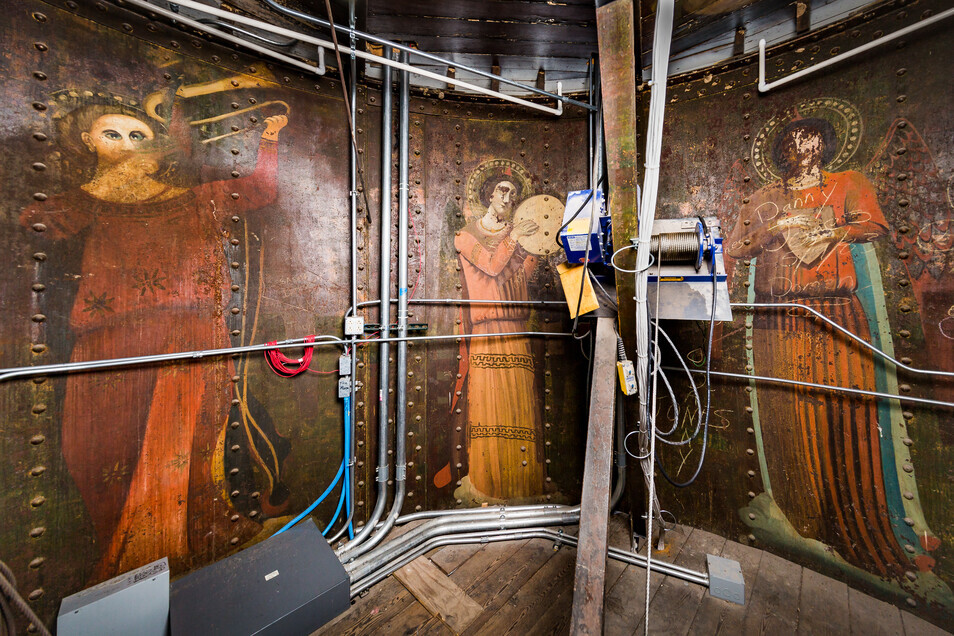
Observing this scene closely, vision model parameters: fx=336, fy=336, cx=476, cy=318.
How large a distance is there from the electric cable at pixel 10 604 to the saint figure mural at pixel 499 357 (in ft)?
6.93

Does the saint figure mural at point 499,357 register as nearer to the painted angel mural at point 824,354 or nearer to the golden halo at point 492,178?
the golden halo at point 492,178

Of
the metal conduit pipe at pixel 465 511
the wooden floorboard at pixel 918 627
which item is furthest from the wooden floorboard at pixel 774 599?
the metal conduit pipe at pixel 465 511

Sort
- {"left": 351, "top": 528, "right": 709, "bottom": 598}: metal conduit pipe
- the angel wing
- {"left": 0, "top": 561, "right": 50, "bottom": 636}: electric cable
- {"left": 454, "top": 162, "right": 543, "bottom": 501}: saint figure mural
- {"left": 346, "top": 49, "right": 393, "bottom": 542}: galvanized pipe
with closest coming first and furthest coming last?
{"left": 0, "top": 561, "right": 50, "bottom": 636}: electric cable < the angel wing < {"left": 351, "top": 528, "right": 709, "bottom": 598}: metal conduit pipe < {"left": 346, "top": 49, "right": 393, "bottom": 542}: galvanized pipe < {"left": 454, "top": 162, "right": 543, "bottom": 501}: saint figure mural

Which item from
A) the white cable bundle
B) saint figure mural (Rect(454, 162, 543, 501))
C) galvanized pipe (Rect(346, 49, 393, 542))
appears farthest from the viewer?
saint figure mural (Rect(454, 162, 543, 501))

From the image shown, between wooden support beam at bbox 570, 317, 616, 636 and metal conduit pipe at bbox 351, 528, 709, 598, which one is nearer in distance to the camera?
wooden support beam at bbox 570, 317, 616, 636

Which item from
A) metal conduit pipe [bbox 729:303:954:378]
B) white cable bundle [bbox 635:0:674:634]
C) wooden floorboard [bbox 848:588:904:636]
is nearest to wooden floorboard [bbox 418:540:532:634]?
white cable bundle [bbox 635:0:674:634]

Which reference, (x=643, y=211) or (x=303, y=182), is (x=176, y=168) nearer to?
(x=303, y=182)

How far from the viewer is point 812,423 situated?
204 centimetres

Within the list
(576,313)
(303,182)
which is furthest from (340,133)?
A: (576,313)

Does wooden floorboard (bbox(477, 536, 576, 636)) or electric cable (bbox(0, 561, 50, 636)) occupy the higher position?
electric cable (bbox(0, 561, 50, 636))

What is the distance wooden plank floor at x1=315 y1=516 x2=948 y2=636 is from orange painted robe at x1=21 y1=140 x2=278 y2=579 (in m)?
1.01

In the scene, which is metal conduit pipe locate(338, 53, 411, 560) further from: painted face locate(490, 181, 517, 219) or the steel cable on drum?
the steel cable on drum

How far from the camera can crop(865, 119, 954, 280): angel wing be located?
1665mm

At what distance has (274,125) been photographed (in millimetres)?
2072
